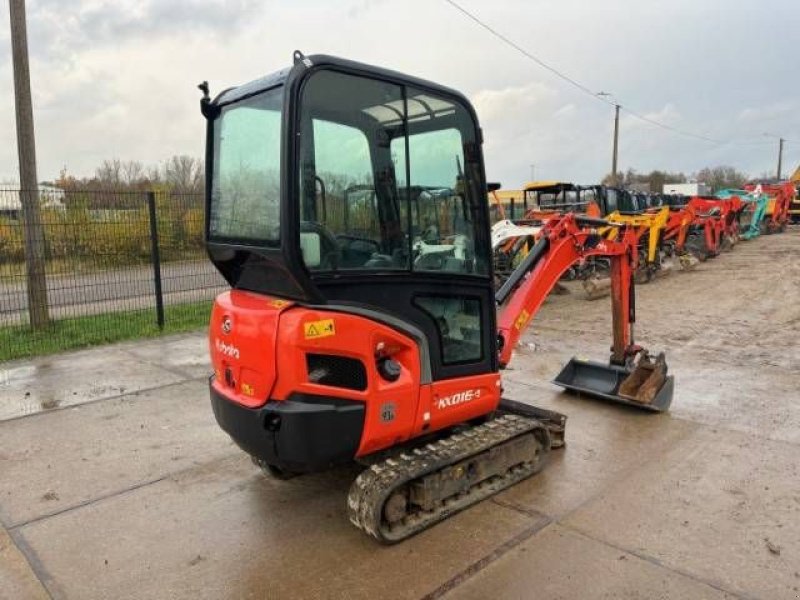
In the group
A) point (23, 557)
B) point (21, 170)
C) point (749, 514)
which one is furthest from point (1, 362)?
point (749, 514)

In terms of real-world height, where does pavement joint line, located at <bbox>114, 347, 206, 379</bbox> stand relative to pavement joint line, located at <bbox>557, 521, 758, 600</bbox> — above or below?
above

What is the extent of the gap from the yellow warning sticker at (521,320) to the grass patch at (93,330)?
5.94 m

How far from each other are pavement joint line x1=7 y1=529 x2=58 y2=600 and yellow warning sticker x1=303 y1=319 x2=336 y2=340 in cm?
173

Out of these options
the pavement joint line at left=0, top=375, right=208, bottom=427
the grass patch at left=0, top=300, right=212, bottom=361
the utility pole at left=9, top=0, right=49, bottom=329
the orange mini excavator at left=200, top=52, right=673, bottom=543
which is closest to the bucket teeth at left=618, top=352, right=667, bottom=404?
the orange mini excavator at left=200, top=52, right=673, bottom=543

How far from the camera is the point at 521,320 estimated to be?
471cm

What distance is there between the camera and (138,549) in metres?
3.46

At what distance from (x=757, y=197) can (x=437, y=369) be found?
77.3 ft

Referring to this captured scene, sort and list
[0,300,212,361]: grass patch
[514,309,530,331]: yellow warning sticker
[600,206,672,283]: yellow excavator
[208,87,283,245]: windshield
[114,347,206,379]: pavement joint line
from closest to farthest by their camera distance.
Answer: [208,87,283,245]: windshield → [514,309,530,331]: yellow warning sticker → [114,347,206,379]: pavement joint line → [0,300,212,361]: grass patch → [600,206,672,283]: yellow excavator

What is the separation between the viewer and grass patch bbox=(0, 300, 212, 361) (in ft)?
26.2

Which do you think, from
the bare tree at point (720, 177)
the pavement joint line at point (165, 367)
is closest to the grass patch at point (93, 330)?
the pavement joint line at point (165, 367)

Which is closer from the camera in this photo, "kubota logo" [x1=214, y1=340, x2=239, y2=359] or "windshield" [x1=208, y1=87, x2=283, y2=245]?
"windshield" [x1=208, y1=87, x2=283, y2=245]

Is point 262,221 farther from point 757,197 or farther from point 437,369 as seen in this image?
point 757,197

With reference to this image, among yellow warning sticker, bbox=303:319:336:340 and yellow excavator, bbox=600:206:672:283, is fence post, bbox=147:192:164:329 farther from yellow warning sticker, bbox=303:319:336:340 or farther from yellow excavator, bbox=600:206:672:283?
yellow excavator, bbox=600:206:672:283

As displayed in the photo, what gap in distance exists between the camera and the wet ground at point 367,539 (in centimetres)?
312
